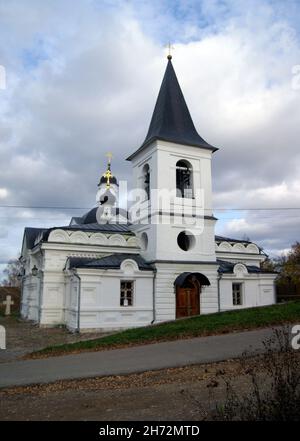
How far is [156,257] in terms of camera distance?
70.3 ft

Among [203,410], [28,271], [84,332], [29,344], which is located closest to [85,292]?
[84,332]

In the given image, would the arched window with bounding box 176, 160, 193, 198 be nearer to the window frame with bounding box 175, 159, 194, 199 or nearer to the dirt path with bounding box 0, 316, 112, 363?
the window frame with bounding box 175, 159, 194, 199

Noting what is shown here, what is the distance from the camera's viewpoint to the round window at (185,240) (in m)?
22.8

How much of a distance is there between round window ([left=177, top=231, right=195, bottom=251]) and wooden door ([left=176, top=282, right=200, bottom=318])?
2.24 meters

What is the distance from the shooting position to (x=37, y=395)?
7.37 m

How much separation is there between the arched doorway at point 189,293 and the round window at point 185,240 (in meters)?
2.05

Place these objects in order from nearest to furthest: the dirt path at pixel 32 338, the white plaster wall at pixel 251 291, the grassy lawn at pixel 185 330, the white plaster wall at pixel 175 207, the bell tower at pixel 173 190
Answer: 1. the grassy lawn at pixel 185 330
2. the dirt path at pixel 32 338
3. the white plaster wall at pixel 175 207
4. the bell tower at pixel 173 190
5. the white plaster wall at pixel 251 291

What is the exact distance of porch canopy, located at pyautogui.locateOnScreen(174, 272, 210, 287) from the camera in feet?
68.5

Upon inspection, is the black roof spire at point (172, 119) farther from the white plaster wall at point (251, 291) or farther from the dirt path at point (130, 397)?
the dirt path at point (130, 397)

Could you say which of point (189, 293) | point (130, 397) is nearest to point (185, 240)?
point (189, 293)

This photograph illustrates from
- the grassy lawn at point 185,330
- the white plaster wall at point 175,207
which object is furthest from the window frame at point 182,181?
the grassy lawn at point 185,330

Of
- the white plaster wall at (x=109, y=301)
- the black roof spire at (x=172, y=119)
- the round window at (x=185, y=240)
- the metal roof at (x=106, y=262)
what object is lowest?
the white plaster wall at (x=109, y=301)

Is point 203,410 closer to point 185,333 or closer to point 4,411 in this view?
point 4,411

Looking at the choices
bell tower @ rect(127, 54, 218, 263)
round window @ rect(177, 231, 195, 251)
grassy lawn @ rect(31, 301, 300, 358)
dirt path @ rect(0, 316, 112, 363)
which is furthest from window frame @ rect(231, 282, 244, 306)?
dirt path @ rect(0, 316, 112, 363)
